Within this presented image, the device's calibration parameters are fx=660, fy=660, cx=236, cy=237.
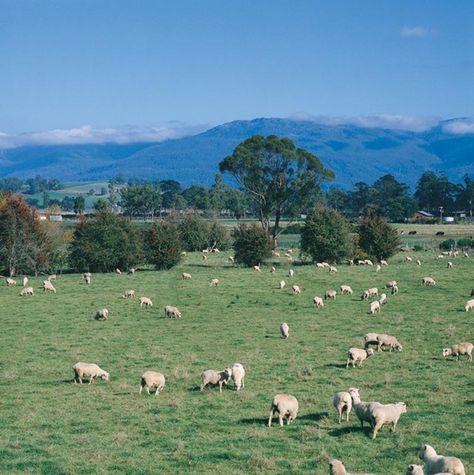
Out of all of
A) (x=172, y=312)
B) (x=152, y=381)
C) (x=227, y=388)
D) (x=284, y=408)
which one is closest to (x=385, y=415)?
(x=284, y=408)

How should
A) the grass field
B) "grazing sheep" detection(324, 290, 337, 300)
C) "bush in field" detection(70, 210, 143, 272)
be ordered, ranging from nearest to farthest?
the grass field < "grazing sheep" detection(324, 290, 337, 300) < "bush in field" detection(70, 210, 143, 272)

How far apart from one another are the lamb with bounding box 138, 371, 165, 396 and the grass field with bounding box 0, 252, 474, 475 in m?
0.42

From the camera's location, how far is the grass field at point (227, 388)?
1412cm

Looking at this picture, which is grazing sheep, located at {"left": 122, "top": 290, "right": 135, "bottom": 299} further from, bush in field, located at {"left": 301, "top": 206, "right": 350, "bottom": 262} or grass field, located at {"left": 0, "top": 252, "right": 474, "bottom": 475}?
bush in field, located at {"left": 301, "top": 206, "right": 350, "bottom": 262}

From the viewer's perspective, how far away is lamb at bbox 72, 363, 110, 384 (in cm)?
2134

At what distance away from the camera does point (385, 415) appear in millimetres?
15367

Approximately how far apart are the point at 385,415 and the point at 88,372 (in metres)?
10.2

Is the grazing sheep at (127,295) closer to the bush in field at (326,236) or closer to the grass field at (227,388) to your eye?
the grass field at (227,388)

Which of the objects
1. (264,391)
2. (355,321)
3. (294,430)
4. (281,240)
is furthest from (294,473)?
(281,240)

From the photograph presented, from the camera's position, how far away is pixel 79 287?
48.8 metres

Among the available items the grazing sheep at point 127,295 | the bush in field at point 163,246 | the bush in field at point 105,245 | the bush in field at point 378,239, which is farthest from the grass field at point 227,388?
the bush in field at point 378,239

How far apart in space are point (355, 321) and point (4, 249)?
41.6 metres

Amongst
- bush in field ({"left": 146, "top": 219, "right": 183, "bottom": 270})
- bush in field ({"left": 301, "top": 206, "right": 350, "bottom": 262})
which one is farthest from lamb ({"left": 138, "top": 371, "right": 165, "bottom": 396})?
bush in field ({"left": 301, "top": 206, "right": 350, "bottom": 262})

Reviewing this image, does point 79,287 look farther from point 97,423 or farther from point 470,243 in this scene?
point 470,243
